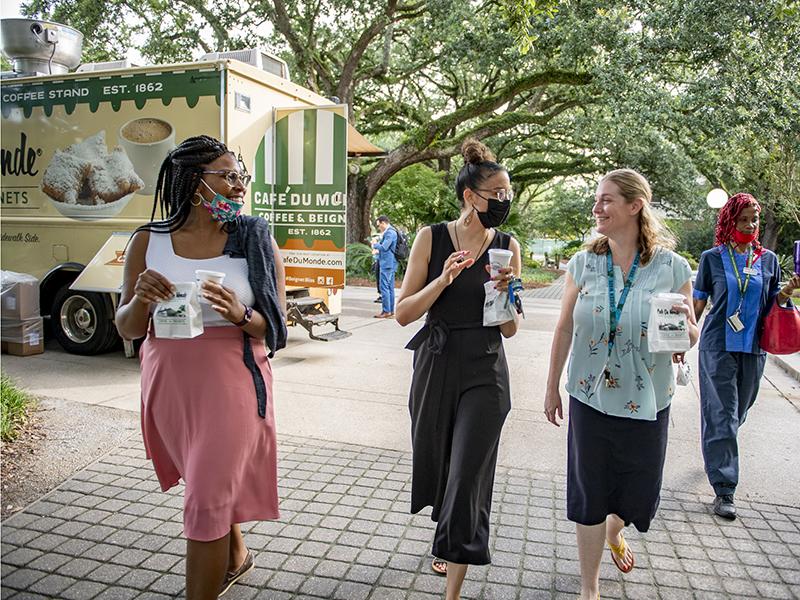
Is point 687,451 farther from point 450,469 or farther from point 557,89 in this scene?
point 557,89

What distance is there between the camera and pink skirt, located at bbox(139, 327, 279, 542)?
2.46 m

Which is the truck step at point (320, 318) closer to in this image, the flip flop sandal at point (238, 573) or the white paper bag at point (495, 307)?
the flip flop sandal at point (238, 573)

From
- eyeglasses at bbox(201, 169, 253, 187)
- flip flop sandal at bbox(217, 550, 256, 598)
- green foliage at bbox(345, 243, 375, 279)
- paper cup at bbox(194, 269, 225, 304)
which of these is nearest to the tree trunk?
green foliage at bbox(345, 243, 375, 279)

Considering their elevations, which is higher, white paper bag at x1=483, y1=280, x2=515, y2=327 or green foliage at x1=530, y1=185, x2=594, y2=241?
green foliage at x1=530, y1=185, x2=594, y2=241

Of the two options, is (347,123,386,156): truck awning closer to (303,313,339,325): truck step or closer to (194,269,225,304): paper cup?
(303,313,339,325): truck step

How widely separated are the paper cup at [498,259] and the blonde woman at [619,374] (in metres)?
0.46

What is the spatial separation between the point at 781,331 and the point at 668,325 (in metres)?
1.80

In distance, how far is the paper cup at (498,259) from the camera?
2.75 m

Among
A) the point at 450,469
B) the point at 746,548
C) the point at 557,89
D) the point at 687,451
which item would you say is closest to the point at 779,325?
the point at 746,548

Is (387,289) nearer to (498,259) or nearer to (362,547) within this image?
(362,547)

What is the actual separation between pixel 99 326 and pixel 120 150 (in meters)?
2.17

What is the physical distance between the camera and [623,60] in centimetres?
1422

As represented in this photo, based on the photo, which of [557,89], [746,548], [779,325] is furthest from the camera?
[557,89]

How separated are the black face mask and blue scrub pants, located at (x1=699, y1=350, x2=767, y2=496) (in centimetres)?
206
